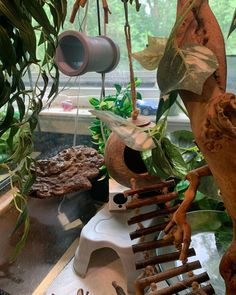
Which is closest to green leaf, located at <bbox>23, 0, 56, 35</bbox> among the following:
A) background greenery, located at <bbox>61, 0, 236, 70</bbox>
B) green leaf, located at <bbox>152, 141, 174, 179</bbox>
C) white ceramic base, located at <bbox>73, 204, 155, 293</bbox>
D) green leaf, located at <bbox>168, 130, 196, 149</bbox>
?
green leaf, located at <bbox>152, 141, 174, 179</bbox>

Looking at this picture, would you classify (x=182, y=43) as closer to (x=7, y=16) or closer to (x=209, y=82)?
(x=209, y=82)

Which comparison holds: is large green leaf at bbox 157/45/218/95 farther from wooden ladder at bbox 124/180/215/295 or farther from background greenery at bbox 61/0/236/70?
background greenery at bbox 61/0/236/70

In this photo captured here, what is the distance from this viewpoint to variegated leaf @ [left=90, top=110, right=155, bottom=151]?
0.46 m

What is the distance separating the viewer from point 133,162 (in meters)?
0.75

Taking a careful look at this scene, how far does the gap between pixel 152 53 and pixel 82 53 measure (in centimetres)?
46

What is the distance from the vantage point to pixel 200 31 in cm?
37

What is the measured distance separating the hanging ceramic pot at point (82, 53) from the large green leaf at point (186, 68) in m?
0.45

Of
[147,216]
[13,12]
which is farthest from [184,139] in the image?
[13,12]

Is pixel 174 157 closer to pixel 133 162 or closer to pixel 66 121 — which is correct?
pixel 133 162

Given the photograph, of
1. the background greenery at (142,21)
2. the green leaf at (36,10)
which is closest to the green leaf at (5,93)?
the green leaf at (36,10)

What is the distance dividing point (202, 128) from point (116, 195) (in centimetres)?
54

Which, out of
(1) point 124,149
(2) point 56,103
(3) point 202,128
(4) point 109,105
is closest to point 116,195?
(1) point 124,149

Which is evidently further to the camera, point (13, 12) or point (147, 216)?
point (147, 216)

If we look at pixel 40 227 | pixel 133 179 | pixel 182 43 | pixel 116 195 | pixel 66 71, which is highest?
pixel 182 43
